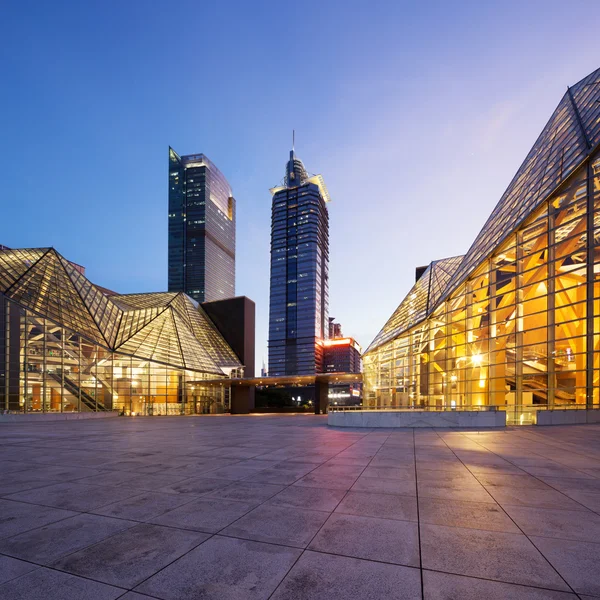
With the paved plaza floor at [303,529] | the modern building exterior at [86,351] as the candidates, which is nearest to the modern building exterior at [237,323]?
the modern building exterior at [86,351]

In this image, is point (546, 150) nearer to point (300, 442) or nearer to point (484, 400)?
point (484, 400)

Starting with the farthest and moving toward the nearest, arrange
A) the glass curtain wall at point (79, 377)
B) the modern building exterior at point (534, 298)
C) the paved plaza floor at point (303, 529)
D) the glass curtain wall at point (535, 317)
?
1. the glass curtain wall at point (79, 377)
2. the modern building exterior at point (534, 298)
3. the glass curtain wall at point (535, 317)
4. the paved plaza floor at point (303, 529)

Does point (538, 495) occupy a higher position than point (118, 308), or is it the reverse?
point (118, 308)

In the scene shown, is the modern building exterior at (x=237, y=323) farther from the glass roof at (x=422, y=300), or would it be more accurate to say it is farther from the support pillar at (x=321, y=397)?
the glass roof at (x=422, y=300)

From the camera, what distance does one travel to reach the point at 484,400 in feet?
92.4

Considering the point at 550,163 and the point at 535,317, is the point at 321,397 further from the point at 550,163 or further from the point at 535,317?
the point at 550,163

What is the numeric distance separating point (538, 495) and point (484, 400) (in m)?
24.2

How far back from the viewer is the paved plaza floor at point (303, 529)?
3.54m

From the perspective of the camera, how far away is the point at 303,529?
16.0ft

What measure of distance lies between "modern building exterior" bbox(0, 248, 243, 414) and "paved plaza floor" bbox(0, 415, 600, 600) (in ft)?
108

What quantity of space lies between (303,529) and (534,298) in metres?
25.0

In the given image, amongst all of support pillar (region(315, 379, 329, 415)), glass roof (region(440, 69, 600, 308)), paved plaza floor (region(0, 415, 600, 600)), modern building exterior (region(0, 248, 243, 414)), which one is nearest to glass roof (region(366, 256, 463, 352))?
glass roof (region(440, 69, 600, 308))

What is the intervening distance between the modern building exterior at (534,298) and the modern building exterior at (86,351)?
30539 mm

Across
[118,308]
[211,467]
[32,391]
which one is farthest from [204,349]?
[211,467]
